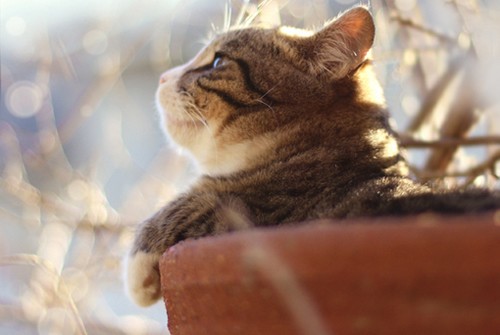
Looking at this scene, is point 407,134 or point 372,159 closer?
point 372,159

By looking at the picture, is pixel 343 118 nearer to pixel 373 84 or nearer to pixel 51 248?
pixel 373 84

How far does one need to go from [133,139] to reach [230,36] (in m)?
1.92

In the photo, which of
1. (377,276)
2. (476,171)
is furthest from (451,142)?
(377,276)

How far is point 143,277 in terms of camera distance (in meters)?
0.99

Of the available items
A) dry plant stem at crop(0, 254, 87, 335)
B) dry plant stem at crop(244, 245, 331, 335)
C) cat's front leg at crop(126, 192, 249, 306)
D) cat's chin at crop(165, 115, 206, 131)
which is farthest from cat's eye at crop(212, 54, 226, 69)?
dry plant stem at crop(244, 245, 331, 335)

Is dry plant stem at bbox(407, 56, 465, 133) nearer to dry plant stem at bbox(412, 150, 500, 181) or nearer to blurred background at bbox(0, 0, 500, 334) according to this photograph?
blurred background at bbox(0, 0, 500, 334)

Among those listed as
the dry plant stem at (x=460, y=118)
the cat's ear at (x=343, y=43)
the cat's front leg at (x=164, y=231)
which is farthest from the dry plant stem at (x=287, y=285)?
the dry plant stem at (x=460, y=118)

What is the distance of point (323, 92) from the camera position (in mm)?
1204

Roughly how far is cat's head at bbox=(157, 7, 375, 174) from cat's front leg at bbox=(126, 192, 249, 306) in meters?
0.20

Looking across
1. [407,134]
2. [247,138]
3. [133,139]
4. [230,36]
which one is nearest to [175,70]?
[230,36]

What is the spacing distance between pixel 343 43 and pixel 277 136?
0.72 feet

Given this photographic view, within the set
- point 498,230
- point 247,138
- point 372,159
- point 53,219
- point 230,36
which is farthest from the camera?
point 53,219

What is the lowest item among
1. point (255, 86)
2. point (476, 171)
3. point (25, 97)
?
point (25, 97)

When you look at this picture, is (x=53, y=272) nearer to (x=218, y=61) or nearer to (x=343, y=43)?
(x=218, y=61)
